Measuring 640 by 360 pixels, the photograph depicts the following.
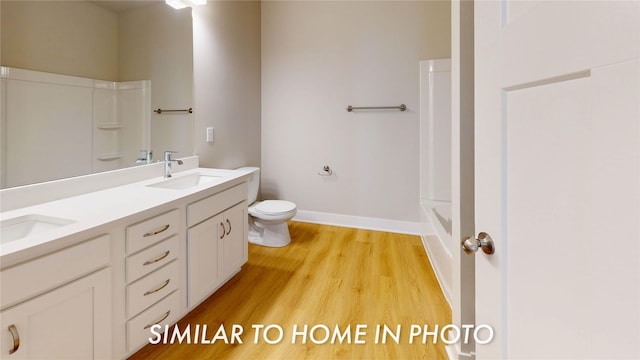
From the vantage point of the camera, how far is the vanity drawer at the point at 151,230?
4.18 ft

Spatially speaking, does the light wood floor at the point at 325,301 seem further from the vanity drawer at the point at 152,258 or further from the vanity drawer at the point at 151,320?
the vanity drawer at the point at 152,258

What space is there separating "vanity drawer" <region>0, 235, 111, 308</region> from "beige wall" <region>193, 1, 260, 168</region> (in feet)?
4.58

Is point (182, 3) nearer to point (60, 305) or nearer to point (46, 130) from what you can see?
point (46, 130)

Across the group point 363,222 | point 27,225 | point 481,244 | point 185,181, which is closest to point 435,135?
point 363,222

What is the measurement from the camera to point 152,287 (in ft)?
4.59

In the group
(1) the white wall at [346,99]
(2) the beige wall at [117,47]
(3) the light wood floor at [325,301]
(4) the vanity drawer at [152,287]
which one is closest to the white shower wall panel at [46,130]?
(2) the beige wall at [117,47]

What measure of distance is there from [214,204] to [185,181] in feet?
1.30

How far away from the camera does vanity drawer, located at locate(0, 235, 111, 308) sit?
0.88 meters

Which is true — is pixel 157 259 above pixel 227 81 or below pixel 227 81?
below

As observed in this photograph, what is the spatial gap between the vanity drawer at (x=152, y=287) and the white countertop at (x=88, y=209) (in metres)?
0.33

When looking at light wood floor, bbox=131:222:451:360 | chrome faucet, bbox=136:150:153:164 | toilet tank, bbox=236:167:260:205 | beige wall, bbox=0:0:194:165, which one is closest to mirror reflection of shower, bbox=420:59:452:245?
light wood floor, bbox=131:222:451:360

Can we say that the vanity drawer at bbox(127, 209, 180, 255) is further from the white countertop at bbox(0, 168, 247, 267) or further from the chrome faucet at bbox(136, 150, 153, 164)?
the chrome faucet at bbox(136, 150, 153, 164)

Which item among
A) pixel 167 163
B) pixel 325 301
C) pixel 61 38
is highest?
pixel 61 38

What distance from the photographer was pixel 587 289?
0.45m
